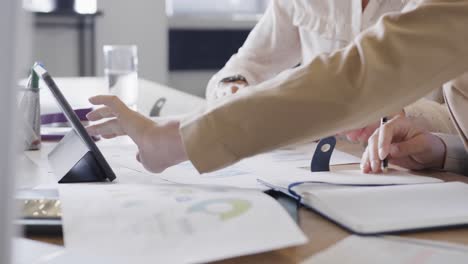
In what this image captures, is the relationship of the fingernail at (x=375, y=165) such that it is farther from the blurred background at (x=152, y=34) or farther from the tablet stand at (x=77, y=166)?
the blurred background at (x=152, y=34)

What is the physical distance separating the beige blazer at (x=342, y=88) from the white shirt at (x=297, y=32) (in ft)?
2.97

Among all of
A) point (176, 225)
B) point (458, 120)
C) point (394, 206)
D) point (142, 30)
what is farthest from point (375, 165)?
point (142, 30)

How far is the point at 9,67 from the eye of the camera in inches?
12.0

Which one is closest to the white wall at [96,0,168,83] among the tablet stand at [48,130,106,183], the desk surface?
the tablet stand at [48,130,106,183]

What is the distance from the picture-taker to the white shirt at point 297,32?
1.66m

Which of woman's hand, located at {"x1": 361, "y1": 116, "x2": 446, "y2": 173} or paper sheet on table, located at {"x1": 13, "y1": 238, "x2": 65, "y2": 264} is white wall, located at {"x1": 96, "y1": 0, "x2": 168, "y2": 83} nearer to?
woman's hand, located at {"x1": 361, "y1": 116, "x2": 446, "y2": 173}

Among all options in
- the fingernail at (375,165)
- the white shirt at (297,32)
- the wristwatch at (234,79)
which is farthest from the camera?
the wristwatch at (234,79)

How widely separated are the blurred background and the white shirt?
8.81ft

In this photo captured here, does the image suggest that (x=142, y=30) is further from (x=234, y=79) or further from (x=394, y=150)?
(x=394, y=150)

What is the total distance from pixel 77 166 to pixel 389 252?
0.45m

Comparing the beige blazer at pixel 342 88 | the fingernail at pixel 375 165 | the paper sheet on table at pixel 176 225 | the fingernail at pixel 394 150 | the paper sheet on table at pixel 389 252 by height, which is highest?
the beige blazer at pixel 342 88

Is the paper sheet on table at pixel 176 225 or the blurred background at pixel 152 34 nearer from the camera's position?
the paper sheet on table at pixel 176 225

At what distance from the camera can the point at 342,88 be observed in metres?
0.69

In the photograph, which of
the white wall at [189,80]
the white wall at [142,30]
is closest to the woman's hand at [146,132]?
the white wall at [142,30]
